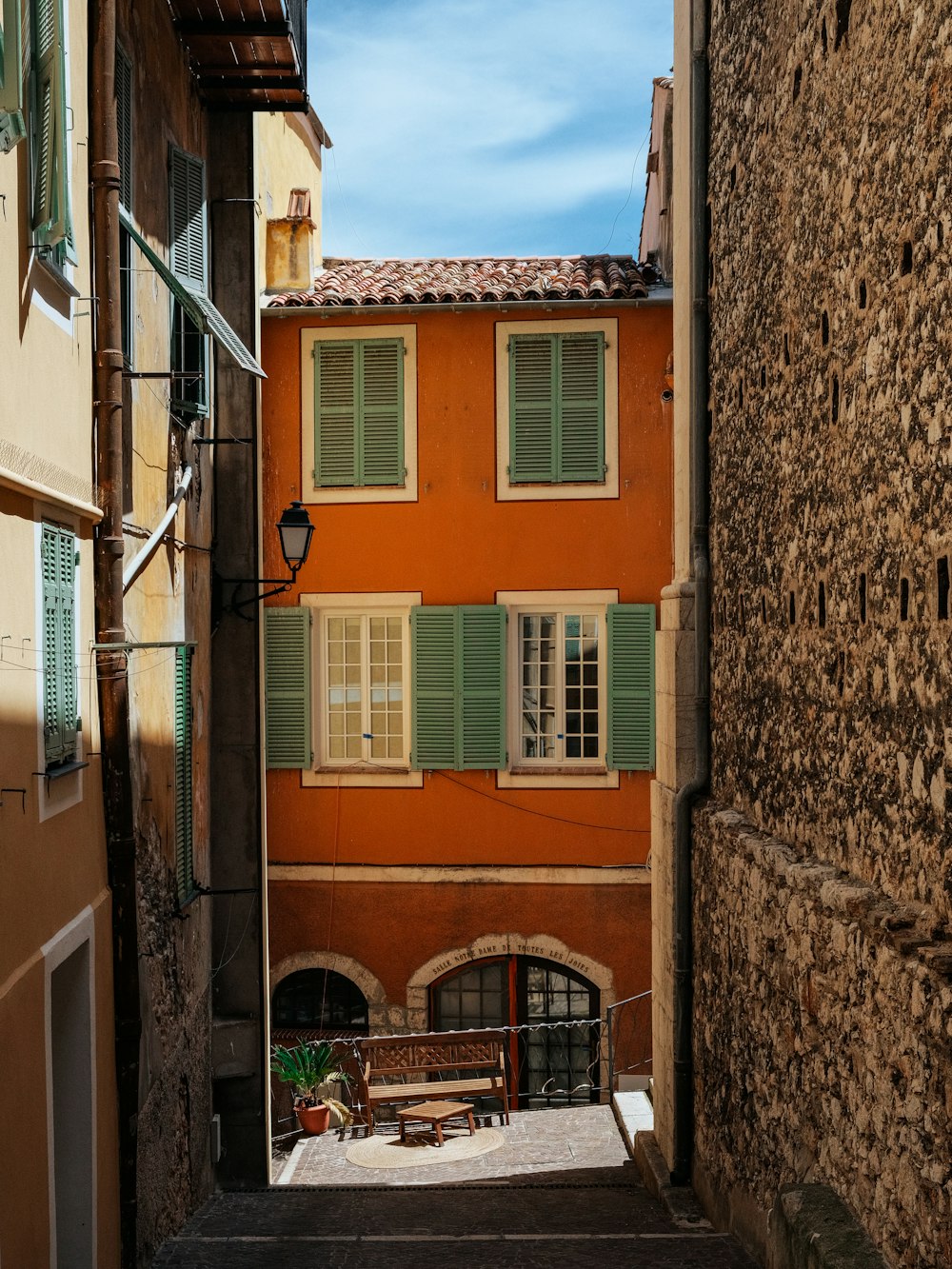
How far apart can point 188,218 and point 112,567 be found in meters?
3.70

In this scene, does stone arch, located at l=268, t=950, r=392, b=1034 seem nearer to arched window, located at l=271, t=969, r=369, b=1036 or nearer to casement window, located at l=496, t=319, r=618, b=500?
arched window, located at l=271, t=969, r=369, b=1036

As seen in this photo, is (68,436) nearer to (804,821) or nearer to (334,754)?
(804,821)

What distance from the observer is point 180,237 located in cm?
968

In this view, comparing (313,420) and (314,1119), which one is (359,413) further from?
(314,1119)

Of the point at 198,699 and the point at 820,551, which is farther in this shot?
the point at 198,699

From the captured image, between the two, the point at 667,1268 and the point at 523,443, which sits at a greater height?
the point at 523,443

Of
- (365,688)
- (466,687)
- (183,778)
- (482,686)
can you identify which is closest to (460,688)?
(466,687)

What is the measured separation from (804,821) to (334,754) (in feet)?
31.4

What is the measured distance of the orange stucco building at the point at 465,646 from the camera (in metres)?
15.0

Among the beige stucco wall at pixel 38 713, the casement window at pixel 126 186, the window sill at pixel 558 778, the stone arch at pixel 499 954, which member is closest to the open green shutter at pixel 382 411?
the window sill at pixel 558 778

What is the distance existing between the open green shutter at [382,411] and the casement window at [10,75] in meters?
10.3

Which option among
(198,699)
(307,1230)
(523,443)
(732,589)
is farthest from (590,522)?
(307,1230)

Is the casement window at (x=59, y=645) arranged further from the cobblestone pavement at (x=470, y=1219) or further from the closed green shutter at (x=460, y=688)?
the closed green shutter at (x=460, y=688)

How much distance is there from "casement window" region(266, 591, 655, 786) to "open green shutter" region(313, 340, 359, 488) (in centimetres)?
141
